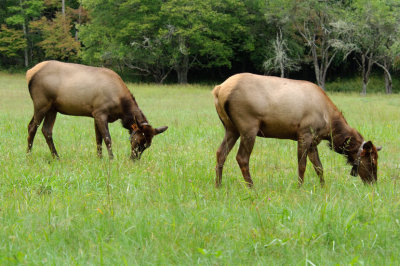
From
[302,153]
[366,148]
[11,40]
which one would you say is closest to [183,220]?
[302,153]

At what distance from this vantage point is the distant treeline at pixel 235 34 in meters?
30.6

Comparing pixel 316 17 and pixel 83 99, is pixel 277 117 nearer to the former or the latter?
pixel 83 99

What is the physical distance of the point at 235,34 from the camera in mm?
37344

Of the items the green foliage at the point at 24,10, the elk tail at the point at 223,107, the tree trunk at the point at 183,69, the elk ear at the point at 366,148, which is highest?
the elk tail at the point at 223,107

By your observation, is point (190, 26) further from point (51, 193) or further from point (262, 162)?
point (51, 193)

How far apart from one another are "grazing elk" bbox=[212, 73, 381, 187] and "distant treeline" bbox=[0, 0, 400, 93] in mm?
25399

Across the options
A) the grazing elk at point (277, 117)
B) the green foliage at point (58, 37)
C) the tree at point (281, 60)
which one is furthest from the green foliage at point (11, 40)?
the grazing elk at point (277, 117)

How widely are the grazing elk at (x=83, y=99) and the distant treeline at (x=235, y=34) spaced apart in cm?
2511

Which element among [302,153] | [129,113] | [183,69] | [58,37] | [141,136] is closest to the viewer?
A: [302,153]

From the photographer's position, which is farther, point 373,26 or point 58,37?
point 58,37

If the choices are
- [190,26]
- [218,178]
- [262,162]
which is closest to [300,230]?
[218,178]

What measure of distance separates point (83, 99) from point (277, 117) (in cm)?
356

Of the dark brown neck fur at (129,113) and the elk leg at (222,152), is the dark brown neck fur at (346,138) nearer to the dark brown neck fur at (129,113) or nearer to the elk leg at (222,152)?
the elk leg at (222,152)

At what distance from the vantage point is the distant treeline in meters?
30.6
